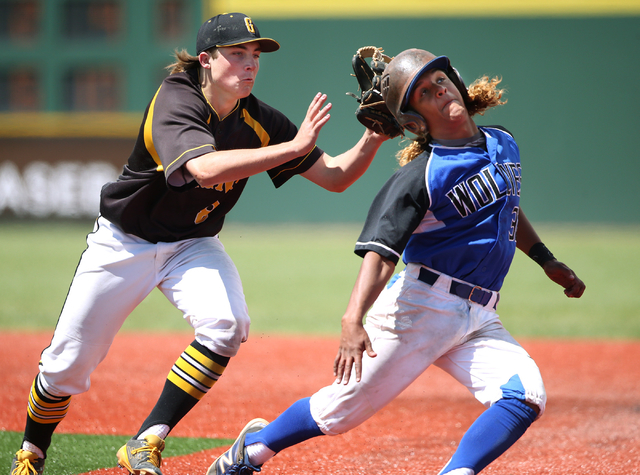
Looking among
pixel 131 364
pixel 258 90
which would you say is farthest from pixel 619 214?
pixel 131 364

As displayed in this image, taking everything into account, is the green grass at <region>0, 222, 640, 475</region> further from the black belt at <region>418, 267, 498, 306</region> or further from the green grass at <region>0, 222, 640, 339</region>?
the black belt at <region>418, 267, 498, 306</region>


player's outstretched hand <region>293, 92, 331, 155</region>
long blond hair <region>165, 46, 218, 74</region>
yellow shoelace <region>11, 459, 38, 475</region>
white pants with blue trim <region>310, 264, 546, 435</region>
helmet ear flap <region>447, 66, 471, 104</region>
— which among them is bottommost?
yellow shoelace <region>11, 459, 38, 475</region>

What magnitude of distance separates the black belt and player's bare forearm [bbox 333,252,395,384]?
0.24 metres

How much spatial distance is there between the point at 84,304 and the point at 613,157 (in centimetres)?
2344

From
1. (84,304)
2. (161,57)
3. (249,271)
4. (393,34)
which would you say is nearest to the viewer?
(84,304)

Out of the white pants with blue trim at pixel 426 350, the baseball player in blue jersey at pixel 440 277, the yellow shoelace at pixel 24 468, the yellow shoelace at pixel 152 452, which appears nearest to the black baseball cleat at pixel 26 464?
the yellow shoelace at pixel 24 468

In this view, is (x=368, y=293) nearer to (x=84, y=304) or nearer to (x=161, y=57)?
(x=84, y=304)

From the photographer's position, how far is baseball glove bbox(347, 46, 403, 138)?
2945 millimetres

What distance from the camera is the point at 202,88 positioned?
3199mm

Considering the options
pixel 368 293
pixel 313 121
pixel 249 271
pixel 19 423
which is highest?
pixel 313 121

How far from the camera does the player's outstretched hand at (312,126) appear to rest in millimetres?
2719

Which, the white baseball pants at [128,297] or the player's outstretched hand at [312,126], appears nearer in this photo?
the player's outstretched hand at [312,126]

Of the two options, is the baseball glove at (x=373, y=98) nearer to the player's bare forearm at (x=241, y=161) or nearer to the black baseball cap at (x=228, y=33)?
the player's bare forearm at (x=241, y=161)

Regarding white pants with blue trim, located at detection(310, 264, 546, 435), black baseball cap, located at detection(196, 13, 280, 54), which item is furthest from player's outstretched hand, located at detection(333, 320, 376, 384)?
black baseball cap, located at detection(196, 13, 280, 54)
